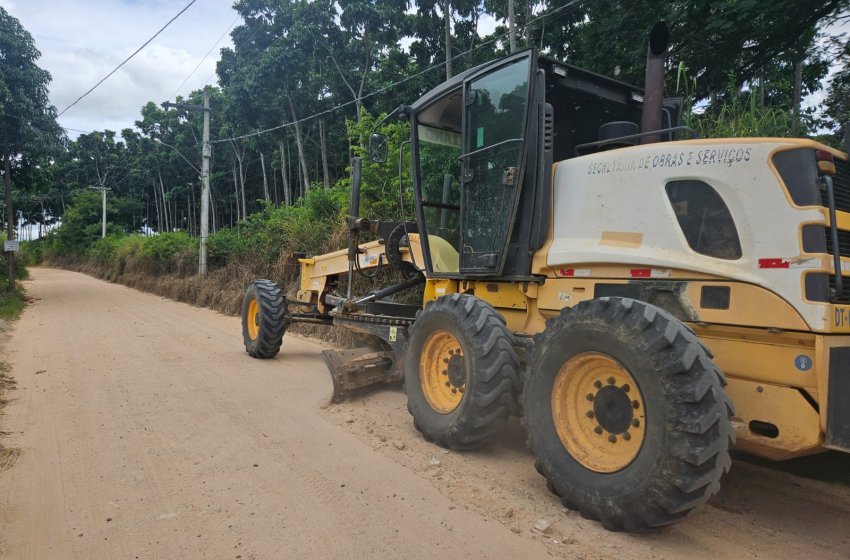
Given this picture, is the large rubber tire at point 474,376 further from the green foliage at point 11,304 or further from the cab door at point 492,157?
the green foliage at point 11,304

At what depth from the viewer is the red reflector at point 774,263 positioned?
8.55 ft

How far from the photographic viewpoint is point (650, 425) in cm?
257

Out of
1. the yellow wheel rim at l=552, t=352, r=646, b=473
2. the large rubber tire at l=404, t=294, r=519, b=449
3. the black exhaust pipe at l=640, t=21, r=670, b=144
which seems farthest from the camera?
the black exhaust pipe at l=640, t=21, r=670, b=144

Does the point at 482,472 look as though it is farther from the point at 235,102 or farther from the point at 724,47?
the point at 235,102

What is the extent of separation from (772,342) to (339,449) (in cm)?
290

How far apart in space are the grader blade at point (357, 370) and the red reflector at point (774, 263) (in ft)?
11.6

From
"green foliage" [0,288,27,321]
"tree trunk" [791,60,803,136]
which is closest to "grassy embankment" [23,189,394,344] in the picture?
"green foliage" [0,288,27,321]

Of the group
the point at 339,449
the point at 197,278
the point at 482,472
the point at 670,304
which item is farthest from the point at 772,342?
the point at 197,278

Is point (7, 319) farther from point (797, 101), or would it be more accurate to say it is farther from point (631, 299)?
point (797, 101)

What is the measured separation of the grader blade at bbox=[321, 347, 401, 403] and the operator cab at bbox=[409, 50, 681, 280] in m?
1.17

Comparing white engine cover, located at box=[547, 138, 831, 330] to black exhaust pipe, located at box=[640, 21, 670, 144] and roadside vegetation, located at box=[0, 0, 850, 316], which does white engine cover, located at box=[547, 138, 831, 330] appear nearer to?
black exhaust pipe, located at box=[640, 21, 670, 144]

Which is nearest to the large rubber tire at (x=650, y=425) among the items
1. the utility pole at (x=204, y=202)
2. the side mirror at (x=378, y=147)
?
the side mirror at (x=378, y=147)

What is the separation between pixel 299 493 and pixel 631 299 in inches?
89.0

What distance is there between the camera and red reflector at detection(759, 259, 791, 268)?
2.61 metres
